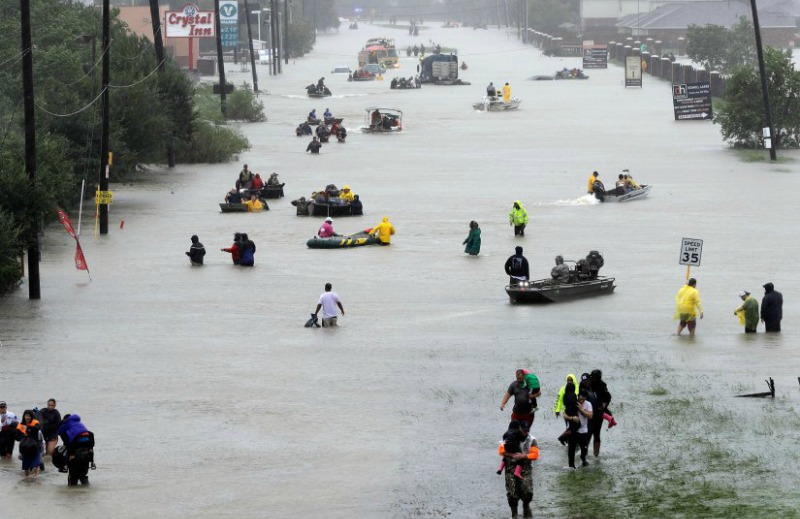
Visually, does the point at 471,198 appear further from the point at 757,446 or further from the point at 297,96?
the point at 297,96

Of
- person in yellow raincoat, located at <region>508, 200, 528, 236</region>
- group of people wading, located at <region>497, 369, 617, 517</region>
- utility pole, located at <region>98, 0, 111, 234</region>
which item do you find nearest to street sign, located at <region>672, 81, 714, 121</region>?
person in yellow raincoat, located at <region>508, 200, 528, 236</region>

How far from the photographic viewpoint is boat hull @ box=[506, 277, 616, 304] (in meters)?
34.7

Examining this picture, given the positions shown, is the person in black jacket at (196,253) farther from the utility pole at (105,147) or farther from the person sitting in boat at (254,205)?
the person sitting in boat at (254,205)

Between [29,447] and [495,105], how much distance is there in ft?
277

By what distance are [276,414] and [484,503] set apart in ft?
19.4

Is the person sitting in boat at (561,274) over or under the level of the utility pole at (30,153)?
under

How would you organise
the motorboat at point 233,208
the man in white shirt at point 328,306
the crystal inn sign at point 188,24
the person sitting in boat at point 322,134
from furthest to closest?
1. the crystal inn sign at point 188,24
2. the person sitting in boat at point 322,134
3. the motorboat at point 233,208
4. the man in white shirt at point 328,306

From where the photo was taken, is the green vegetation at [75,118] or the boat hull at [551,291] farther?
the green vegetation at [75,118]

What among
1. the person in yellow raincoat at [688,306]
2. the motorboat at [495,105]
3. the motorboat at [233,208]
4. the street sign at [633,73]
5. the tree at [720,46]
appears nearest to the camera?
the person in yellow raincoat at [688,306]

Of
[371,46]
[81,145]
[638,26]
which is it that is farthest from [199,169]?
[638,26]

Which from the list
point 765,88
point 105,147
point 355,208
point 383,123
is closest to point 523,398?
point 105,147

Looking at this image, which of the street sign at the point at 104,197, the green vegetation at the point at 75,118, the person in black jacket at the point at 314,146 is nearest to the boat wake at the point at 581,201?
the green vegetation at the point at 75,118

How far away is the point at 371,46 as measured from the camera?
170 m

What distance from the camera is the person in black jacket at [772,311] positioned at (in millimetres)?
30641
